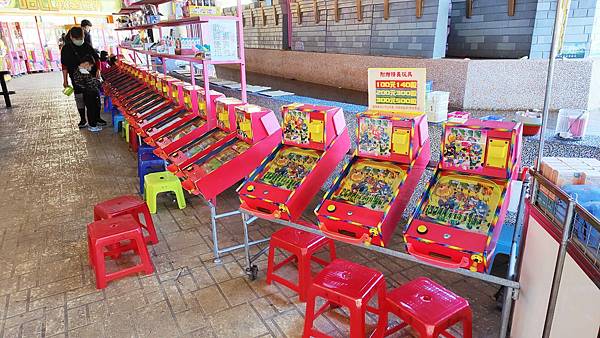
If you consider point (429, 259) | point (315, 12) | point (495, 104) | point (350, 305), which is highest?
point (315, 12)

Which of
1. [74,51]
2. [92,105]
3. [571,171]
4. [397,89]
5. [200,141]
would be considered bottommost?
[92,105]

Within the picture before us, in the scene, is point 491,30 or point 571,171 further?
point 491,30

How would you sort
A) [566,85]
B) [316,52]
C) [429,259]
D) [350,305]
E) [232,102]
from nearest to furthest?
[429,259] < [350,305] < [232,102] < [566,85] < [316,52]

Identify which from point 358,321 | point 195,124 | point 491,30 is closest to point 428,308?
point 358,321

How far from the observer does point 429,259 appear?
196cm

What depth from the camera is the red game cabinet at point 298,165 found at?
2.58m

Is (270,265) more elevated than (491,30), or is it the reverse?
(491,30)

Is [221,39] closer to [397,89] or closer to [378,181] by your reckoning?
[397,89]

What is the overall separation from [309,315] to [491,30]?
14.5 feet

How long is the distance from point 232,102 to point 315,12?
407 cm

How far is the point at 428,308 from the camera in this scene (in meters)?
2.08

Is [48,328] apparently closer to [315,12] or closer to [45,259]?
[45,259]

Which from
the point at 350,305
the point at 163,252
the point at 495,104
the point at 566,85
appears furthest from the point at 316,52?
the point at 350,305

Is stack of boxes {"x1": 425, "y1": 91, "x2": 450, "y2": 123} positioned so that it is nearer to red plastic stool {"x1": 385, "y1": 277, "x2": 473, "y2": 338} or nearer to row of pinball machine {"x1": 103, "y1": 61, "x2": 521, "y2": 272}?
row of pinball machine {"x1": 103, "y1": 61, "x2": 521, "y2": 272}
